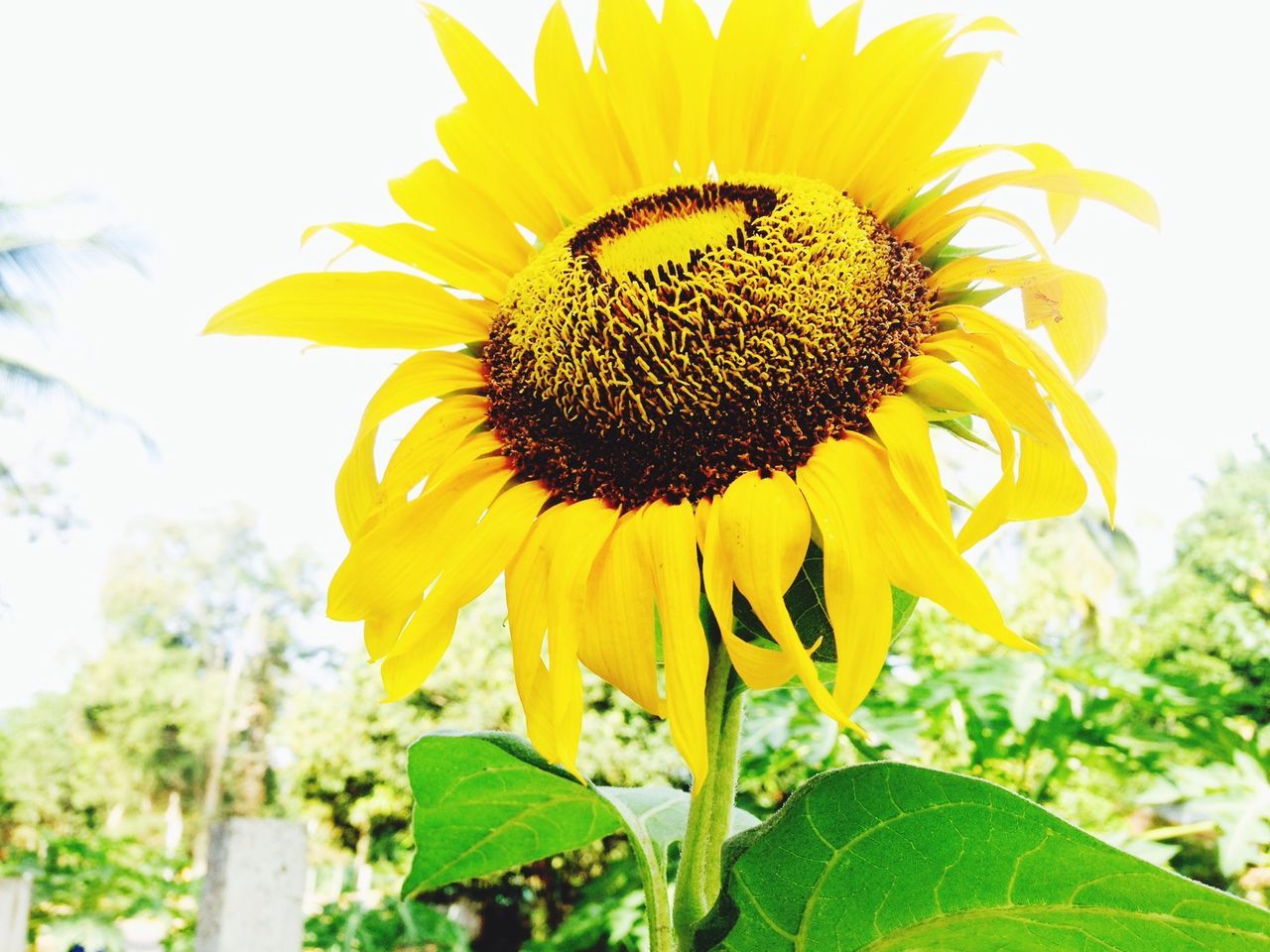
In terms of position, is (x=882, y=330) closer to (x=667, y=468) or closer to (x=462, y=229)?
(x=667, y=468)

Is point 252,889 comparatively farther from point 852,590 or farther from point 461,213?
point 852,590

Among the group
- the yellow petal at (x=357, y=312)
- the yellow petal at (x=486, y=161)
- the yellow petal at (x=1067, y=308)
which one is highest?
the yellow petal at (x=486, y=161)

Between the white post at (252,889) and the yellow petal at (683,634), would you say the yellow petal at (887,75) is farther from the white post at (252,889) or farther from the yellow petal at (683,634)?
the white post at (252,889)

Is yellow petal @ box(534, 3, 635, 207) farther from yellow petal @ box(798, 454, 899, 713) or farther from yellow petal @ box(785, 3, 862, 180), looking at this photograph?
yellow petal @ box(798, 454, 899, 713)

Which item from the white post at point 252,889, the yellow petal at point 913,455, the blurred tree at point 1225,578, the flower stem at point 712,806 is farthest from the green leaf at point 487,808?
the blurred tree at point 1225,578

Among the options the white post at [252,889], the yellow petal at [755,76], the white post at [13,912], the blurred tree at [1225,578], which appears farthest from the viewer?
the blurred tree at [1225,578]

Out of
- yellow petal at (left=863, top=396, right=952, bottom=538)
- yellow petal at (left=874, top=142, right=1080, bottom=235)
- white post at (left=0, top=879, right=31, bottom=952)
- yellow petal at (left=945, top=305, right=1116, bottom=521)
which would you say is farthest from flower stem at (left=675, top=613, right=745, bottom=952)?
white post at (left=0, top=879, right=31, bottom=952)

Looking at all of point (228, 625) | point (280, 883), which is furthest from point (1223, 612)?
point (228, 625)
